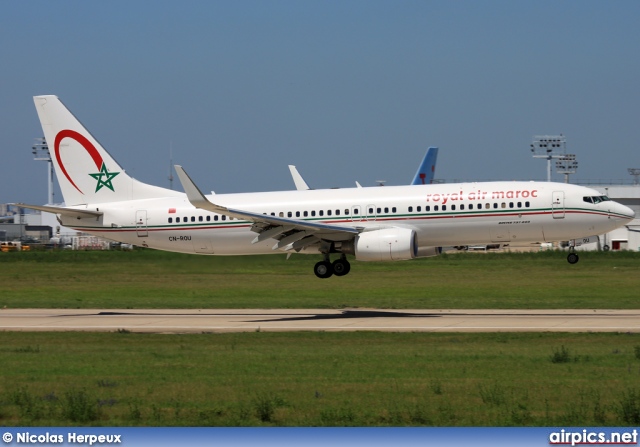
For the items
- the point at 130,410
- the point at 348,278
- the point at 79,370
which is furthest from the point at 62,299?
the point at 130,410

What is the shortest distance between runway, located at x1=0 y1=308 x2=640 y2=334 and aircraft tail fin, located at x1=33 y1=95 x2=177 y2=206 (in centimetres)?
515

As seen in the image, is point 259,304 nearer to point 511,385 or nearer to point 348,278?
point 348,278

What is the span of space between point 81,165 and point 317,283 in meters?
16.5

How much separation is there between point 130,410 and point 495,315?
2205 cm

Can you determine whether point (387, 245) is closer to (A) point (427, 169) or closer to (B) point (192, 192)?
(B) point (192, 192)

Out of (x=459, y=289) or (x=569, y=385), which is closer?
(x=569, y=385)

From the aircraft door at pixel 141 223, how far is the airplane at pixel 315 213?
0.04 metres

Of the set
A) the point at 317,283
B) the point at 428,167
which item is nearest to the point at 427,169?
the point at 428,167

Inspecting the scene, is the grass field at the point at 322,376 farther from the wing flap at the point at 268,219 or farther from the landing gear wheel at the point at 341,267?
the wing flap at the point at 268,219

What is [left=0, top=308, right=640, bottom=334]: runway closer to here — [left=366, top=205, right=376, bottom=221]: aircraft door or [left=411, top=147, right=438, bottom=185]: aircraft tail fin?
[left=366, top=205, right=376, bottom=221]: aircraft door

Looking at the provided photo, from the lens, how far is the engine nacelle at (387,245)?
37812 millimetres

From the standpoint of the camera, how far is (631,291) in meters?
48.2

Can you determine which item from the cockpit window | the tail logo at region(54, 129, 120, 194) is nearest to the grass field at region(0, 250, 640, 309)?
the cockpit window

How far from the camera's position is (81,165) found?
142ft
